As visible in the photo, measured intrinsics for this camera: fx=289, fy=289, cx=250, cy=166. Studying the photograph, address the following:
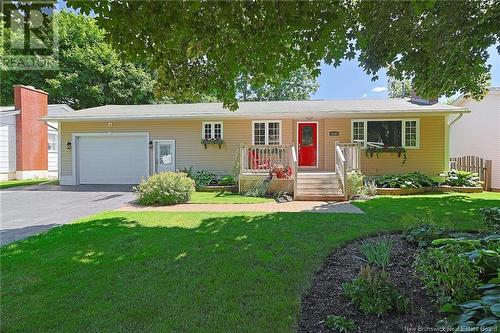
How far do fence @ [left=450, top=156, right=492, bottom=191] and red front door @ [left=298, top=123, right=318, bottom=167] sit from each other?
6931 millimetres

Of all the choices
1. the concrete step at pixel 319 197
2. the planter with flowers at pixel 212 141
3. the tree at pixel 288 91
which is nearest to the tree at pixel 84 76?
the tree at pixel 288 91

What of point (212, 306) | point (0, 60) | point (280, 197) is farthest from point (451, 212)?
point (0, 60)

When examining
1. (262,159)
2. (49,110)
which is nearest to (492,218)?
(262,159)

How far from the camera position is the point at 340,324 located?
243 centimetres

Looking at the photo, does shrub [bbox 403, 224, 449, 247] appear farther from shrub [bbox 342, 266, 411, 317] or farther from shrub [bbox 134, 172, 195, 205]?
shrub [bbox 134, 172, 195, 205]

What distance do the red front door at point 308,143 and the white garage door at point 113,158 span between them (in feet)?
24.0

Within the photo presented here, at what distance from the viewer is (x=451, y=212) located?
22.4ft

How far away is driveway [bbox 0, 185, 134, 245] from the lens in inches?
251

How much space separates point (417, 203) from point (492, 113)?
942cm

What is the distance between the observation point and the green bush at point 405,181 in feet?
34.7

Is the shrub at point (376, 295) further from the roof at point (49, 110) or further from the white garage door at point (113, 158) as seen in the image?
the roof at point (49, 110)

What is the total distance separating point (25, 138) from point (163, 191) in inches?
508

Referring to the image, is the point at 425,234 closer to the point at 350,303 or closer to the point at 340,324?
the point at 350,303

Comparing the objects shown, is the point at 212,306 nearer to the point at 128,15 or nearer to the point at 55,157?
the point at 128,15
